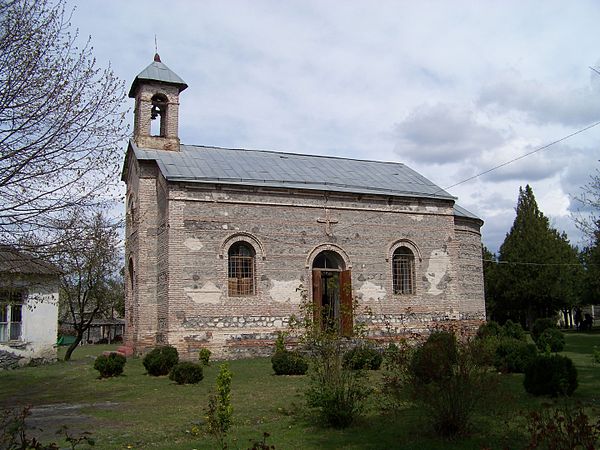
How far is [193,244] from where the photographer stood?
19547 mm

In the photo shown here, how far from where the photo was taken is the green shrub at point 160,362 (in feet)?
52.4

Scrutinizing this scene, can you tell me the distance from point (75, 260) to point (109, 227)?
29.9 inches

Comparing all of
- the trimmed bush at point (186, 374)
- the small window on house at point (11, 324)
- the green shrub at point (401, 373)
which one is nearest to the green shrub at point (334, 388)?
the green shrub at point (401, 373)

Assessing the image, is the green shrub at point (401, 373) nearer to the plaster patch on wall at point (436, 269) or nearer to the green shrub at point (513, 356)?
the green shrub at point (513, 356)

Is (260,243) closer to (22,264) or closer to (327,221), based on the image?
(327,221)

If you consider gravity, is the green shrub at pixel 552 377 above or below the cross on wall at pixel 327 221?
below

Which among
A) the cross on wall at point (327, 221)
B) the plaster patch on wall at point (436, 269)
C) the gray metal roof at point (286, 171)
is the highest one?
the gray metal roof at point (286, 171)

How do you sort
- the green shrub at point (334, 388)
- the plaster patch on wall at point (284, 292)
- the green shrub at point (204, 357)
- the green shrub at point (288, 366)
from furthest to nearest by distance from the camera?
the plaster patch on wall at point (284, 292) → the green shrub at point (204, 357) → the green shrub at point (288, 366) → the green shrub at point (334, 388)

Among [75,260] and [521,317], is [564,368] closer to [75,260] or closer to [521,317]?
[75,260]

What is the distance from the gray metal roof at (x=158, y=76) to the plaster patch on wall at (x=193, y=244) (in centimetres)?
694

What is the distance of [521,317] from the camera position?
146 ft

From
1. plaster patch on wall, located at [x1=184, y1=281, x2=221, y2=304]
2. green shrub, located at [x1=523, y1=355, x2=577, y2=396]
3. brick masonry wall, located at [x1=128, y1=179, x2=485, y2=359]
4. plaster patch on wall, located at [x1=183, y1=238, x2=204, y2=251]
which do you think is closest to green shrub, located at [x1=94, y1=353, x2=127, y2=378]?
brick masonry wall, located at [x1=128, y1=179, x2=485, y2=359]

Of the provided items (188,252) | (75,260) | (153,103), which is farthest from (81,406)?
(153,103)

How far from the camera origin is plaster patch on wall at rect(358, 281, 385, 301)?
2186 centimetres
